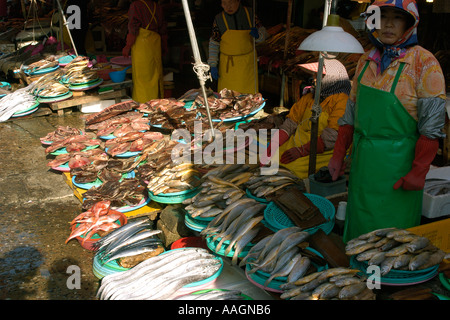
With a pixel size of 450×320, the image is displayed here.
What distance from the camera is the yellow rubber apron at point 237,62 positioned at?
7363mm

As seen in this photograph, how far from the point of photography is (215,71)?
7527 millimetres

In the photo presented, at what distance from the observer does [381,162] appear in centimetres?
326

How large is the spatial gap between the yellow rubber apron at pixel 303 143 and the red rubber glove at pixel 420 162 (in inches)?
67.8

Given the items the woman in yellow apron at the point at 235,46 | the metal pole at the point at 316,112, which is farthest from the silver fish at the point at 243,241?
the woman in yellow apron at the point at 235,46

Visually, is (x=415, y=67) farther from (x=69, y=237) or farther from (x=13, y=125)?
(x=13, y=125)

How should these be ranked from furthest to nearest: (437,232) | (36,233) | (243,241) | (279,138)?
(279,138), (36,233), (243,241), (437,232)

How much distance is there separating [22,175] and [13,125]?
7.57 ft

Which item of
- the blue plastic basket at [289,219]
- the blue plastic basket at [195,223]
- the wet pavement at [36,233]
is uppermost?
the blue plastic basket at [289,219]

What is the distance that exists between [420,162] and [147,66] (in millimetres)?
6577

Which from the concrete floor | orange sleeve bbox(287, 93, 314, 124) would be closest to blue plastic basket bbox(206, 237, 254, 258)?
the concrete floor

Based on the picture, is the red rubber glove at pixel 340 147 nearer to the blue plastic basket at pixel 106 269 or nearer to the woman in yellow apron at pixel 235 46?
the blue plastic basket at pixel 106 269

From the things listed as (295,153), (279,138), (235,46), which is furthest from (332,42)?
(235,46)

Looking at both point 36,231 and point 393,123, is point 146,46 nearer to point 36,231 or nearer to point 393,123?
point 36,231
